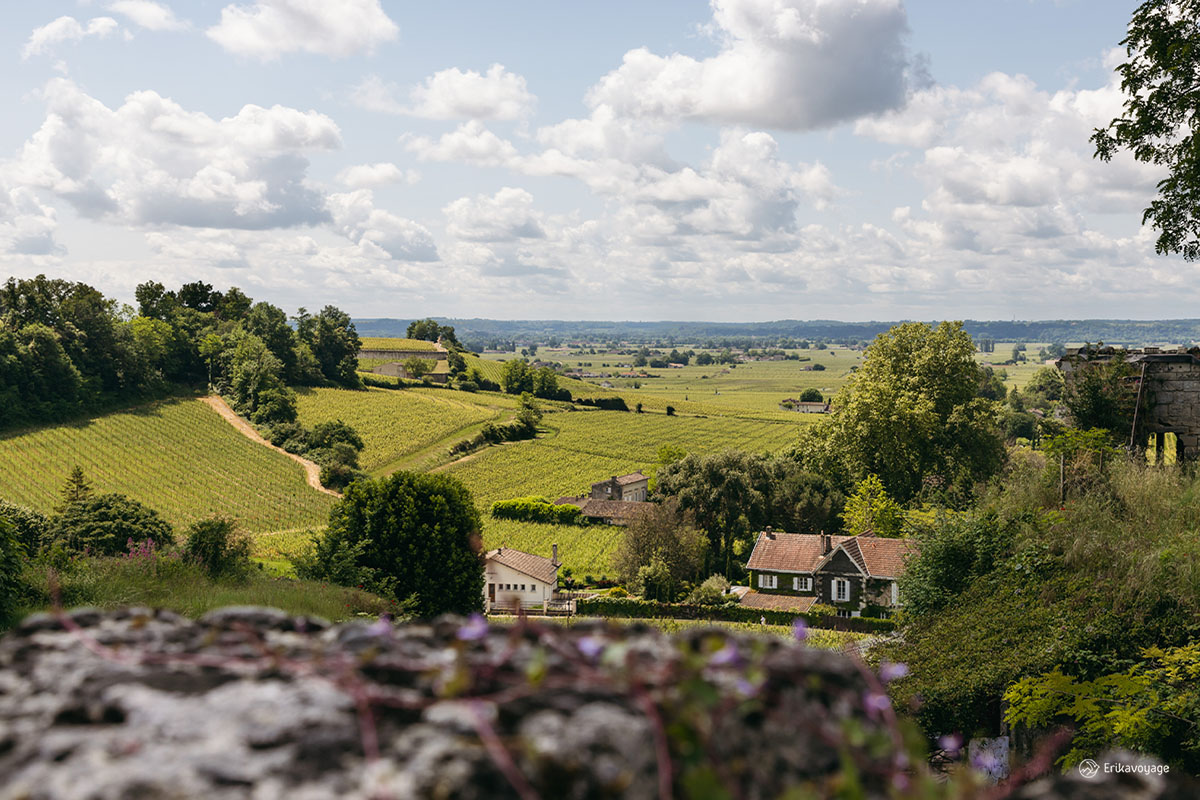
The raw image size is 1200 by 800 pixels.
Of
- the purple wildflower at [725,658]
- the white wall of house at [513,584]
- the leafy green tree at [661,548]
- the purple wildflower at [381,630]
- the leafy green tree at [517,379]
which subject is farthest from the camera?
the leafy green tree at [517,379]

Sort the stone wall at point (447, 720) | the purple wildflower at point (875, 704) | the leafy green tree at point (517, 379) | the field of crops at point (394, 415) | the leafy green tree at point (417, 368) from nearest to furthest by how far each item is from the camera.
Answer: the stone wall at point (447, 720) → the purple wildflower at point (875, 704) → the field of crops at point (394, 415) → the leafy green tree at point (517, 379) → the leafy green tree at point (417, 368)

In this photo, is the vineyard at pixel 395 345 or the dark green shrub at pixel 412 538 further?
the vineyard at pixel 395 345

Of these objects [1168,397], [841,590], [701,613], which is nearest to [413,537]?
[701,613]

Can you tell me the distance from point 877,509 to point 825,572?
5779mm

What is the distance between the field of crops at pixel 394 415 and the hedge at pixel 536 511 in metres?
16.5

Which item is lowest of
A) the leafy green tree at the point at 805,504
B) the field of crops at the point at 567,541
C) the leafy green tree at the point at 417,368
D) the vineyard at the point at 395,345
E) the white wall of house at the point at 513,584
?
the field of crops at the point at 567,541

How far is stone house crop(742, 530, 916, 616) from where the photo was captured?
146ft

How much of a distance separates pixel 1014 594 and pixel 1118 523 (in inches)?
87.2

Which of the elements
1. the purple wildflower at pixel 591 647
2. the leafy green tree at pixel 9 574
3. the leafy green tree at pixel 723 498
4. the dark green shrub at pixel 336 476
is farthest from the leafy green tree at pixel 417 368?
the purple wildflower at pixel 591 647

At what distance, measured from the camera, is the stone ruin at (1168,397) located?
63.5 feet

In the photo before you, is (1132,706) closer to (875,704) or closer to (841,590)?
(875,704)

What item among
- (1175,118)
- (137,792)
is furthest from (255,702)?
(1175,118)

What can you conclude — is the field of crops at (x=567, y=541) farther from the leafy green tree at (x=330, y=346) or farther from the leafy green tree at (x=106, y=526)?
the leafy green tree at (x=330, y=346)

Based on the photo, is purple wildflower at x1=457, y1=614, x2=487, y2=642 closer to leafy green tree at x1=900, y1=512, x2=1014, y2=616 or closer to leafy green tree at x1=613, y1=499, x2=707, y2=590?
leafy green tree at x1=900, y1=512, x2=1014, y2=616
